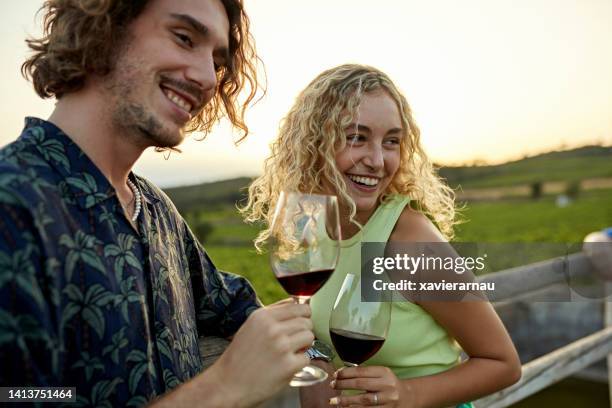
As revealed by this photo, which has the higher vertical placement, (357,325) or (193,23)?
(193,23)

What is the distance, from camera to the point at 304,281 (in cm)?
125

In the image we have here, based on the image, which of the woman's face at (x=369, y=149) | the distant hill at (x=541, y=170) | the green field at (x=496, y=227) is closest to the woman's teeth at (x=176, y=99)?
the woman's face at (x=369, y=149)

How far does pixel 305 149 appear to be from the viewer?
236cm

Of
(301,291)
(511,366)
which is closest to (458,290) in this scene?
(511,366)

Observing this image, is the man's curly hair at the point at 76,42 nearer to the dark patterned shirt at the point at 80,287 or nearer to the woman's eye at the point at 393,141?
the dark patterned shirt at the point at 80,287

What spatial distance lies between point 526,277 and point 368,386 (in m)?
2.14

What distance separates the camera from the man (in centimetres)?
109

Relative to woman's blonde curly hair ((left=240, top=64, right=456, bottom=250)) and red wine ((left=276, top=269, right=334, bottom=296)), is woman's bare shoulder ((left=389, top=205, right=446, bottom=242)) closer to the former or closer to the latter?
woman's blonde curly hair ((left=240, top=64, right=456, bottom=250))

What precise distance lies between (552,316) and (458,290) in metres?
5.39

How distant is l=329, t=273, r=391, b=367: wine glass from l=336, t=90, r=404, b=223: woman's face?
26.8 inches

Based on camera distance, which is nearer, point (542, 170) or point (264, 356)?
point (264, 356)

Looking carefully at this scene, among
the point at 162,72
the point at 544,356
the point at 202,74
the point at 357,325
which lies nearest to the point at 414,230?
the point at 357,325

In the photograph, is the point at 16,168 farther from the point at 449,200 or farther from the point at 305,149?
the point at 449,200

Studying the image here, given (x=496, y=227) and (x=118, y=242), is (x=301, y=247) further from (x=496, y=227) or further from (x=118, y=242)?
(x=496, y=227)
